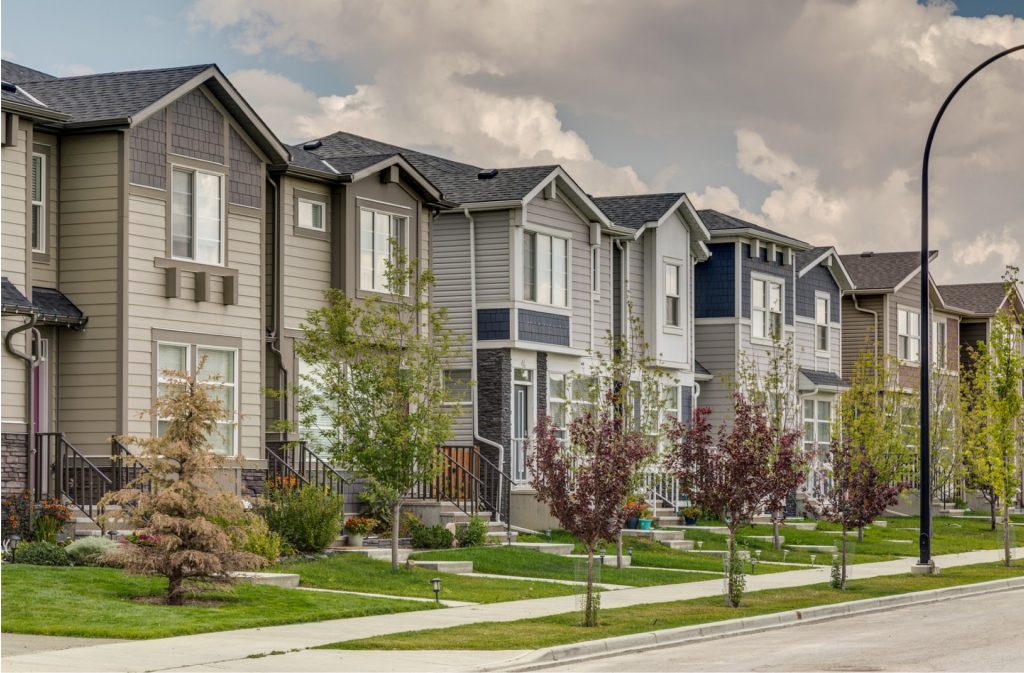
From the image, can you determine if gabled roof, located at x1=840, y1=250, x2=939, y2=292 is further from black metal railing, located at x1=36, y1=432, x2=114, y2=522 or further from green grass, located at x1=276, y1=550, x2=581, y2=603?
black metal railing, located at x1=36, y1=432, x2=114, y2=522

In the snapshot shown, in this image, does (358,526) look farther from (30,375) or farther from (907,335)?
(907,335)

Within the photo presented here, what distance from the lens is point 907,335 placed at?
56.2 meters

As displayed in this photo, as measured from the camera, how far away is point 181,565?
19.9 m

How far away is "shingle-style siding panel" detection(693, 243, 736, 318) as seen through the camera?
149 feet

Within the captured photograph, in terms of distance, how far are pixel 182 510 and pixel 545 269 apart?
1741 centimetres

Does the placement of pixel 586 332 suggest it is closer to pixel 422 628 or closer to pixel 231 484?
pixel 231 484

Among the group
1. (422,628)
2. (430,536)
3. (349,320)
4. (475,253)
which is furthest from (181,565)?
(475,253)

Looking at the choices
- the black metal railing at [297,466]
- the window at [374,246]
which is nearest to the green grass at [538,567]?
the black metal railing at [297,466]

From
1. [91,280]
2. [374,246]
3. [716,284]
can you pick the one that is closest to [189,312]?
[91,280]

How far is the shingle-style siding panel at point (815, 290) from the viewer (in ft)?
165

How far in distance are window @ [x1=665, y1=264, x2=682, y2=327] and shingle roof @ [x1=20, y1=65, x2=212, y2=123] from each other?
18.1m

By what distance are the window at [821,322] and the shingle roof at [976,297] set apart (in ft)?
42.4

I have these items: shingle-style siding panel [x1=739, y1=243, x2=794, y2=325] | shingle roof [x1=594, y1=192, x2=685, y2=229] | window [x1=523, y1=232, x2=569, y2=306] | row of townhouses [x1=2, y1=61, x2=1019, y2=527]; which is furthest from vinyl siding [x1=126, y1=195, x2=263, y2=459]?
shingle-style siding panel [x1=739, y1=243, x2=794, y2=325]

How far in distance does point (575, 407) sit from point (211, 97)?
475 inches
